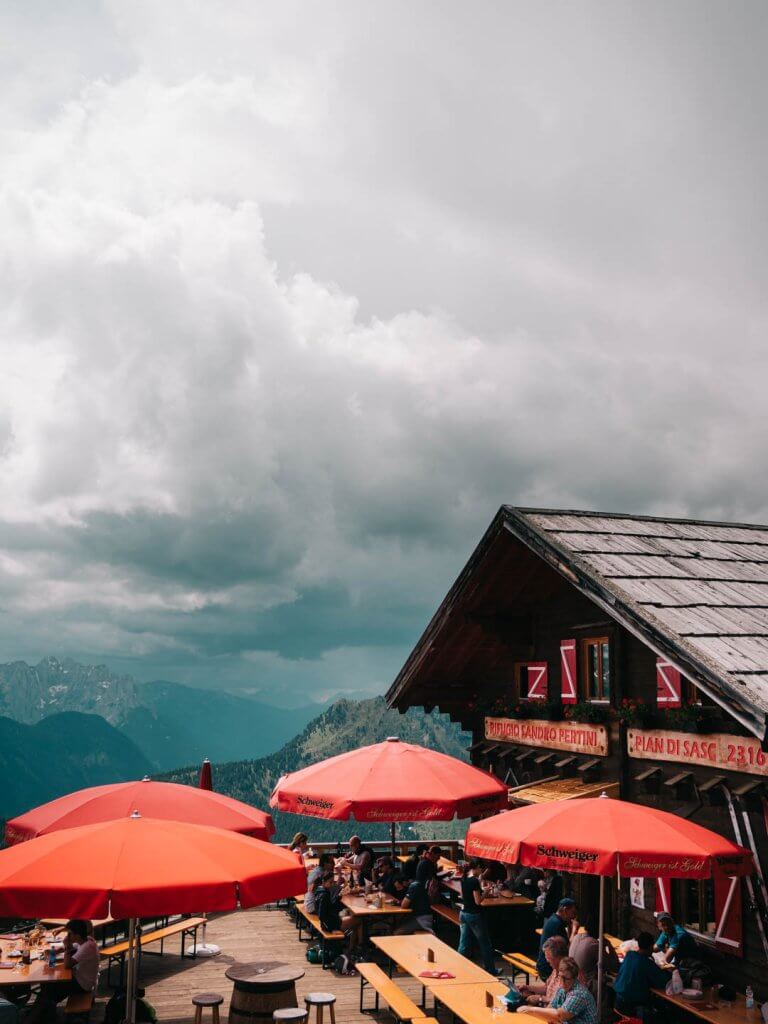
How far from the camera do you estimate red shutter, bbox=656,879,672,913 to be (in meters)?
14.6

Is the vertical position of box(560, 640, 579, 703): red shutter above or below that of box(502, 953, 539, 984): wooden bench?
above

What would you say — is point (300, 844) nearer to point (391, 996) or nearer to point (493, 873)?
point (493, 873)

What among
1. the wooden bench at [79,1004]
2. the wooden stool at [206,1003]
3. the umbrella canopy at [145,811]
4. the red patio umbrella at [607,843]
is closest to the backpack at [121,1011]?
the wooden bench at [79,1004]

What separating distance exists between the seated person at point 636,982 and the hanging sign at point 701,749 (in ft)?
8.85

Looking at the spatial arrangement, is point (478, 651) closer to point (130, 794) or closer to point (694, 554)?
point (694, 554)

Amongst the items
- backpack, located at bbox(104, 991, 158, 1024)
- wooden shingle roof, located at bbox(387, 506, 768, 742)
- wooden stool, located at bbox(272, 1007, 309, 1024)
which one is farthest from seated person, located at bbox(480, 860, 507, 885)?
wooden stool, located at bbox(272, 1007, 309, 1024)

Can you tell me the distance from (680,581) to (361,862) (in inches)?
340

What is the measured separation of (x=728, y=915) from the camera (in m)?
13.0

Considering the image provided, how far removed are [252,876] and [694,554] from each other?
11.4m

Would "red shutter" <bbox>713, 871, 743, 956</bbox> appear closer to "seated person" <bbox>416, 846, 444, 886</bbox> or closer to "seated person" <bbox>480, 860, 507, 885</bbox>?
"seated person" <bbox>480, 860, 507, 885</bbox>

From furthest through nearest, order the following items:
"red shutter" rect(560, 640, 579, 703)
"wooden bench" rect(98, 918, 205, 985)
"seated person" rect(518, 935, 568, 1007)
→ "red shutter" rect(560, 640, 579, 703) → "wooden bench" rect(98, 918, 205, 985) → "seated person" rect(518, 935, 568, 1007)

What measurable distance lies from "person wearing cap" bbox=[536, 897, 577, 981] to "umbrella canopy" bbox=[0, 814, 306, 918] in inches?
225

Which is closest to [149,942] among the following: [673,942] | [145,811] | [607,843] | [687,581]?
A: [145,811]

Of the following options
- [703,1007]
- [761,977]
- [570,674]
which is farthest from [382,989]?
[570,674]
